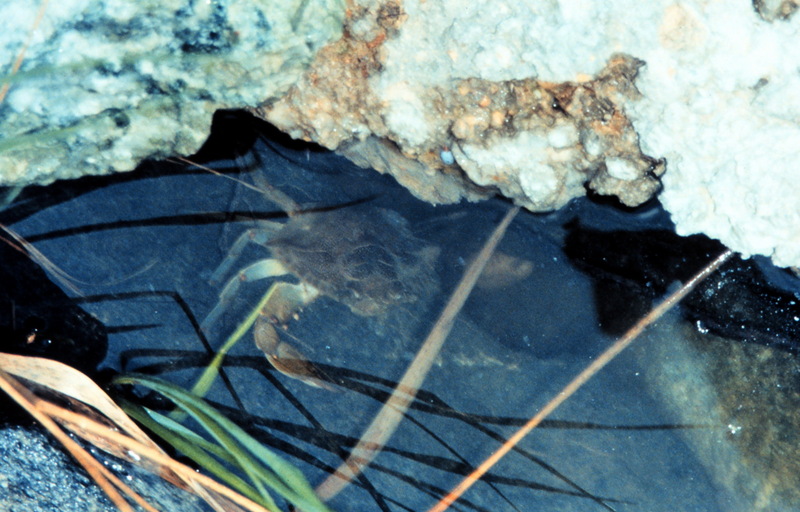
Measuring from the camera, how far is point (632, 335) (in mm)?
2047

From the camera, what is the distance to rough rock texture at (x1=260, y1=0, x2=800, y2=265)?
1427mm

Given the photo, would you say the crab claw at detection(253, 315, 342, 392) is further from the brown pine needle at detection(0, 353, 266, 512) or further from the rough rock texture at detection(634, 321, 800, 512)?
the rough rock texture at detection(634, 321, 800, 512)

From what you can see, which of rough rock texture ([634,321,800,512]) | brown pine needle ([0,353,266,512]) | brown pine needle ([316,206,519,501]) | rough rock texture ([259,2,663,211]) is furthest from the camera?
brown pine needle ([316,206,519,501])

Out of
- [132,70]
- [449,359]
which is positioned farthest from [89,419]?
[449,359]

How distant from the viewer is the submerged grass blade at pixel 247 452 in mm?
1995

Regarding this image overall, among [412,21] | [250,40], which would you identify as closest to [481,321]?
[412,21]

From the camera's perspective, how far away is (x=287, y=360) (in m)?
2.20

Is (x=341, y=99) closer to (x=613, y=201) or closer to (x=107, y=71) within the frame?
(x=107, y=71)

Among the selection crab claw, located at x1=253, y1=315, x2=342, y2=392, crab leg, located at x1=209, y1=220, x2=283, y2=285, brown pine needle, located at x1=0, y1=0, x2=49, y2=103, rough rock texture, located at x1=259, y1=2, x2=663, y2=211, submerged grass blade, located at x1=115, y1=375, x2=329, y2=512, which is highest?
brown pine needle, located at x1=0, y1=0, x2=49, y2=103

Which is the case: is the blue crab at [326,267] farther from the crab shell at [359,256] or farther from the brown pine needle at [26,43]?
the brown pine needle at [26,43]

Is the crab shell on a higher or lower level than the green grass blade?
higher

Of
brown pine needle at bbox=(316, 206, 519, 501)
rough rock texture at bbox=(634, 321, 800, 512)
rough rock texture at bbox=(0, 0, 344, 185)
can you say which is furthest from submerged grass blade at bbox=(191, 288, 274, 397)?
rough rock texture at bbox=(634, 321, 800, 512)

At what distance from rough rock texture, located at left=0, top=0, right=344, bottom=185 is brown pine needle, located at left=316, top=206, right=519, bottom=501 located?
858 mm

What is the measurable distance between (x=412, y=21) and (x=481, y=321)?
3.31 feet
